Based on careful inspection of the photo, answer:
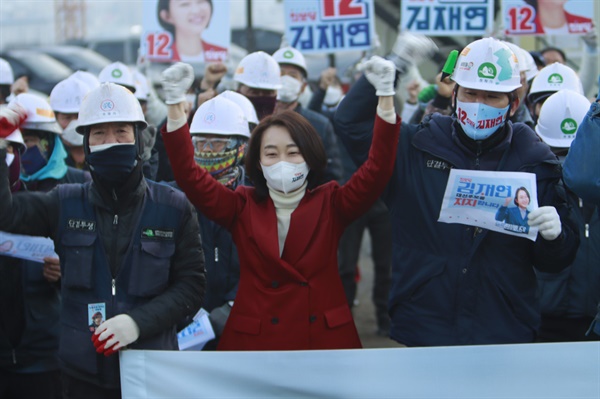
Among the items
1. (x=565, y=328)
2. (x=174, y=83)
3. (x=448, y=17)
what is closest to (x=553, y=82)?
(x=565, y=328)

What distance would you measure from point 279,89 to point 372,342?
2.39 metres

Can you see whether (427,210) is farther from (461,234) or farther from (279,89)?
(279,89)

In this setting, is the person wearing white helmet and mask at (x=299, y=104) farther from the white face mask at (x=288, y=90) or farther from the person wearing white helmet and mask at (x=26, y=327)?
the person wearing white helmet and mask at (x=26, y=327)

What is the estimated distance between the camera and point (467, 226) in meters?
3.80

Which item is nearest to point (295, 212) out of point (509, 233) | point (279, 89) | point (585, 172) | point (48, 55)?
point (509, 233)

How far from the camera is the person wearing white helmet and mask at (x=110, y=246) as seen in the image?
3.64 meters

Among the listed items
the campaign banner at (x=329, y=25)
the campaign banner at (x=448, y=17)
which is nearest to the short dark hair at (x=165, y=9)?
the campaign banner at (x=329, y=25)

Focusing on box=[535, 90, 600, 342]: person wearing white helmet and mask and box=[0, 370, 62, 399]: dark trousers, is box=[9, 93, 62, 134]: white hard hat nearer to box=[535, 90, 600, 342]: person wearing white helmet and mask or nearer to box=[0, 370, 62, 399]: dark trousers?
box=[0, 370, 62, 399]: dark trousers

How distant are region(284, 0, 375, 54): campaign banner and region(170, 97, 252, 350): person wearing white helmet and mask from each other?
3.75m

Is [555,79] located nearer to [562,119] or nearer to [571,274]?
[562,119]

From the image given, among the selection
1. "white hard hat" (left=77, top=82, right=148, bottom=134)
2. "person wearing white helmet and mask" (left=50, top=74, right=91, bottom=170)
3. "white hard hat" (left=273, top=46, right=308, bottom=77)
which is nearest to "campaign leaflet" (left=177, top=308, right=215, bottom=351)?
"white hard hat" (left=77, top=82, right=148, bottom=134)

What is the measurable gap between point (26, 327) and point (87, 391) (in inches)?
34.8

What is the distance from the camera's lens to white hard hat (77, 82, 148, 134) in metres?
3.78

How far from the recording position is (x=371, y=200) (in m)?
3.81
